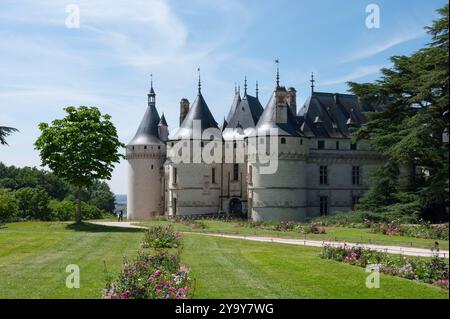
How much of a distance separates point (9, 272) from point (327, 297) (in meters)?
10.8

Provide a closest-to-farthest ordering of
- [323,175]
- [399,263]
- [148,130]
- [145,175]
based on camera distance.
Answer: [399,263]
[323,175]
[145,175]
[148,130]

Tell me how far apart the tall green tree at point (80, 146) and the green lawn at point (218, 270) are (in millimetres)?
9465

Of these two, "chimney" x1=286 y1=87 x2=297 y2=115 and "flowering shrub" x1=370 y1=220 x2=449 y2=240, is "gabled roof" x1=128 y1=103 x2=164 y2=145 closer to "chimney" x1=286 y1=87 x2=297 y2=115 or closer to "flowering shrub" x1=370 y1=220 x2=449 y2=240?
"chimney" x1=286 y1=87 x2=297 y2=115

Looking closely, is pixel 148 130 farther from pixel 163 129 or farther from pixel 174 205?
pixel 174 205

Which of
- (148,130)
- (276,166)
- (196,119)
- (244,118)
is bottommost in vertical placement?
(276,166)

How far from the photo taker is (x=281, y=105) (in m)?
46.9

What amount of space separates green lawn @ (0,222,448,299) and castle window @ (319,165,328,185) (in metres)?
24.4

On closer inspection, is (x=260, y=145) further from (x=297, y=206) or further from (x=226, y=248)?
(x=226, y=248)

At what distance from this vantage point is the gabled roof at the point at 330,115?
51.8 m

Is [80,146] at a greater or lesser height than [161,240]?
greater

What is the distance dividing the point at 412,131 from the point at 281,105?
13532 millimetres

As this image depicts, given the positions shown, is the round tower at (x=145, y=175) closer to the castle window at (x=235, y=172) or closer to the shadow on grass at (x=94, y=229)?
the castle window at (x=235, y=172)

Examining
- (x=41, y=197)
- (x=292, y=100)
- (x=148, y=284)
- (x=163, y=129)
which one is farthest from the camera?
(x=41, y=197)

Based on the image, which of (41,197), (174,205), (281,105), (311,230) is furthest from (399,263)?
(41,197)
